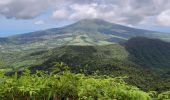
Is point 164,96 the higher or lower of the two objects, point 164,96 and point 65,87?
the lower

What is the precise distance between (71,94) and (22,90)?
0.88 meters

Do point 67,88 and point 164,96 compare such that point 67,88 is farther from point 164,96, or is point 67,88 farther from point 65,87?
point 164,96

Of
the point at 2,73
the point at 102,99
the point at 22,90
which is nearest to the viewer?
the point at 102,99

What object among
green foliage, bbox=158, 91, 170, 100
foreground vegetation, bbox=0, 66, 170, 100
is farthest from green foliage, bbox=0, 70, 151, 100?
green foliage, bbox=158, 91, 170, 100

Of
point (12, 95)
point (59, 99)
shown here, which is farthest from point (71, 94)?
point (12, 95)

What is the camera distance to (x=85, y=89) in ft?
17.7

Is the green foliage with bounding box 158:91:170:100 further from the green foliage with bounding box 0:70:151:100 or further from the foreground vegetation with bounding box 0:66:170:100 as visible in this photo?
the green foliage with bounding box 0:70:151:100

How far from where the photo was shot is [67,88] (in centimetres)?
559

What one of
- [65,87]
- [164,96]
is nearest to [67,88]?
[65,87]

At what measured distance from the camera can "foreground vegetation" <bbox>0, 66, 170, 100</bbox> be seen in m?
5.29

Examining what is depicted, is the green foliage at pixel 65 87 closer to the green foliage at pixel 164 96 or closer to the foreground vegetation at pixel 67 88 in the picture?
the foreground vegetation at pixel 67 88

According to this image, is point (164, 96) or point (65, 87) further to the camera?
point (65, 87)

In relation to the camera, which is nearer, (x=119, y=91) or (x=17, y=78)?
(x=119, y=91)

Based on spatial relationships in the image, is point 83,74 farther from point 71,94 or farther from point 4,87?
point 4,87
